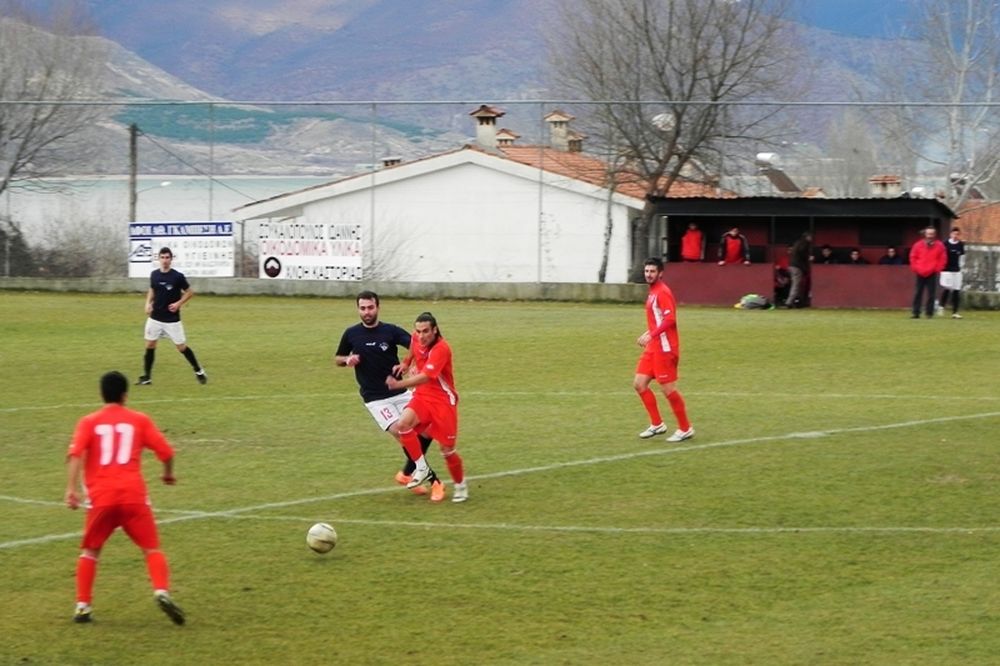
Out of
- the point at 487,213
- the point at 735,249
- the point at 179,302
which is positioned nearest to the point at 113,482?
the point at 179,302

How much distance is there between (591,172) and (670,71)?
534 centimetres

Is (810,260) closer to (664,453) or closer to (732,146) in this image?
(732,146)

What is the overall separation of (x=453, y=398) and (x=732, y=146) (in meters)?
25.8

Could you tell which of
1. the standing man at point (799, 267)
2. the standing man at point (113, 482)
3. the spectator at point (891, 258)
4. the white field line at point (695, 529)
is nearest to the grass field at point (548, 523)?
the white field line at point (695, 529)

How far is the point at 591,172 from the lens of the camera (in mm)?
38312

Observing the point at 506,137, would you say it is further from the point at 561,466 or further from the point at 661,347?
the point at 561,466

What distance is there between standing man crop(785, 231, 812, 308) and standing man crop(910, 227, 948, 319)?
11.4ft

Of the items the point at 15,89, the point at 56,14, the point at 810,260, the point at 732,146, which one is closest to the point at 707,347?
the point at 810,260

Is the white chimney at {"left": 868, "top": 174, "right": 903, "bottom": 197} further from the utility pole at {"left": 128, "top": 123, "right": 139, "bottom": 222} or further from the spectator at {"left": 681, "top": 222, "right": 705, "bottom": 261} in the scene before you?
the utility pole at {"left": 128, "top": 123, "right": 139, "bottom": 222}

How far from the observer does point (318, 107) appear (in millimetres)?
39969

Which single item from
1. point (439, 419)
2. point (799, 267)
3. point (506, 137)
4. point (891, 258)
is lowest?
point (439, 419)

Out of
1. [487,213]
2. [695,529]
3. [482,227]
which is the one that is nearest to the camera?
[695,529]

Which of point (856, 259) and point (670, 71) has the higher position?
point (670, 71)

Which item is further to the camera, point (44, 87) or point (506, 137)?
point (506, 137)
